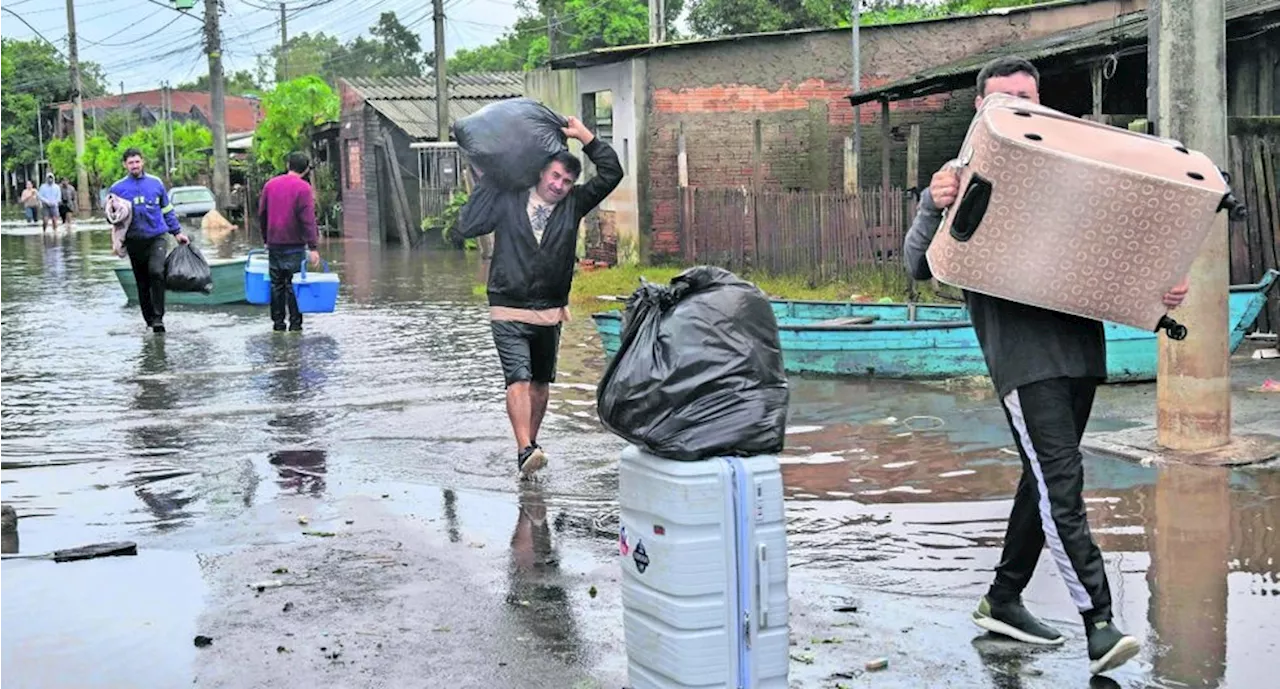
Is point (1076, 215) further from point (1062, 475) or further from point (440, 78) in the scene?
point (440, 78)

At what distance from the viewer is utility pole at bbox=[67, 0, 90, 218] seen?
61.4 m

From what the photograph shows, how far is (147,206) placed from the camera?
14.7 meters

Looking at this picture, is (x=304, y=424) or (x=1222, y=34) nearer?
(x=1222, y=34)

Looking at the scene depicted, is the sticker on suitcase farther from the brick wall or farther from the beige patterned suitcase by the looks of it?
the brick wall

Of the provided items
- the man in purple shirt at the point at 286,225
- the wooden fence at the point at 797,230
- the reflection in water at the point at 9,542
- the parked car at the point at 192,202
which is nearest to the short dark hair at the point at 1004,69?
the reflection in water at the point at 9,542

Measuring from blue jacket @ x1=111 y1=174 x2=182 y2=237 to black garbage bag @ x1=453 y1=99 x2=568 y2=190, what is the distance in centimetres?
780

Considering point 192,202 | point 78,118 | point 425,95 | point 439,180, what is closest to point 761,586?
point 439,180

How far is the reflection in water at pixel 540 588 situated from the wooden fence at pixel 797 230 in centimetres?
1010

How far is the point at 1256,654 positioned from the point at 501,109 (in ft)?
14.3

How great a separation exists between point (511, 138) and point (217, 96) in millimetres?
38843

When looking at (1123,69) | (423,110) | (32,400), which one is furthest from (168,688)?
(423,110)

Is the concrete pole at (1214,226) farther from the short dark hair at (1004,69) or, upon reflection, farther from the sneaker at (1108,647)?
the sneaker at (1108,647)

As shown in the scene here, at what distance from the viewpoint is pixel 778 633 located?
4.21m

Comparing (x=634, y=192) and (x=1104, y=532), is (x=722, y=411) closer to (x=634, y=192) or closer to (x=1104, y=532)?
(x=1104, y=532)
